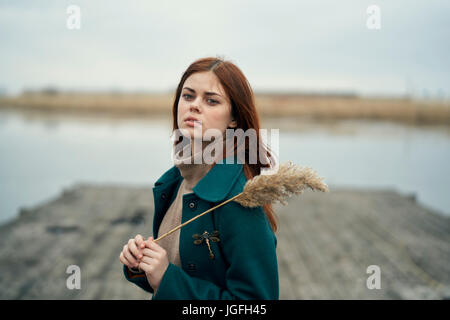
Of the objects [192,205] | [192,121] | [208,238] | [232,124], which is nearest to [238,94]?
[232,124]

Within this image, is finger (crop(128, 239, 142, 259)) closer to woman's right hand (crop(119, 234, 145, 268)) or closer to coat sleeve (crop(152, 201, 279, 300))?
woman's right hand (crop(119, 234, 145, 268))

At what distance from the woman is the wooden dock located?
3.03 metres

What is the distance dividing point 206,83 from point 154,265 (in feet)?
2.54

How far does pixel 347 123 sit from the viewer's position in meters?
17.8

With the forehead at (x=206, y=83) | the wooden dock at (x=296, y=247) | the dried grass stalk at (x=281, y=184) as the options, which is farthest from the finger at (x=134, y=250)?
the wooden dock at (x=296, y=247)

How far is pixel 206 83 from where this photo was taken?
1581 mm

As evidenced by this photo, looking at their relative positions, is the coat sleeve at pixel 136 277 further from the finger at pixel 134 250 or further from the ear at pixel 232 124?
the ear at pixel 232 124

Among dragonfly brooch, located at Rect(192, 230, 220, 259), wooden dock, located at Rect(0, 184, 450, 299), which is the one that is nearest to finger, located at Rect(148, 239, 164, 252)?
dragonfly brooch, located at Rect(192, 230, 220, 259)

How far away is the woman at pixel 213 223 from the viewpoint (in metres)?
1.45

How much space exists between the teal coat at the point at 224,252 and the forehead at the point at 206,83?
33 centimetres
